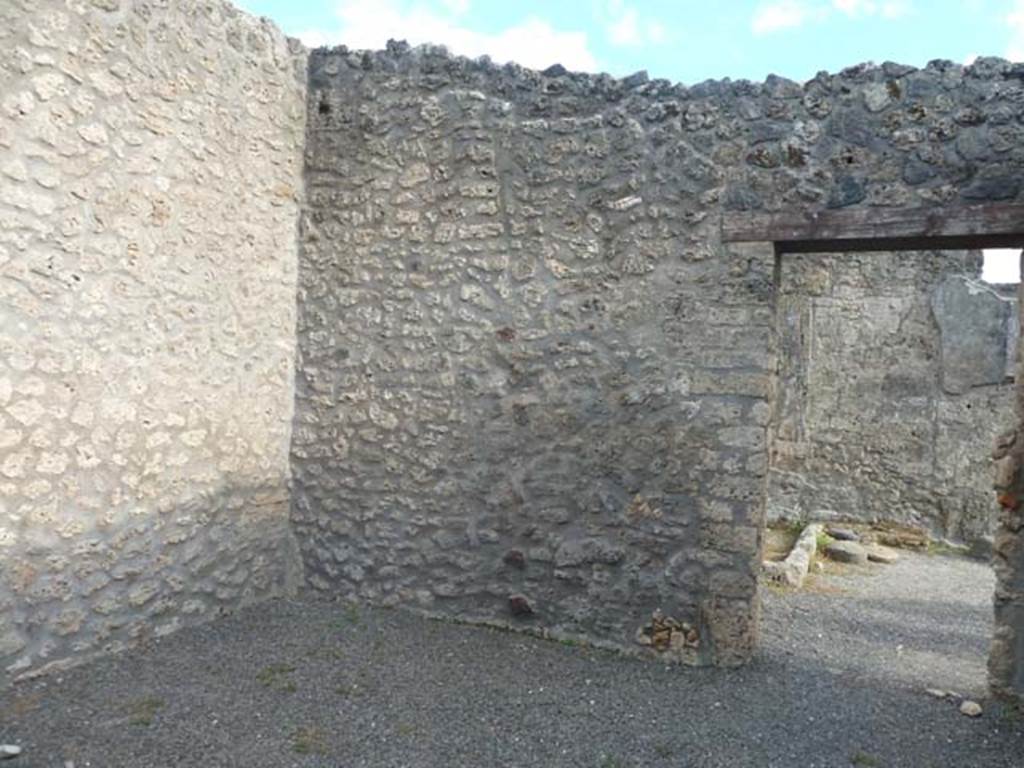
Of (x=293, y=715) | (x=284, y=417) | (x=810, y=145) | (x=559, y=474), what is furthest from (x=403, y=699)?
(x=810, y=145)

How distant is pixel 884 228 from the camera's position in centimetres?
375

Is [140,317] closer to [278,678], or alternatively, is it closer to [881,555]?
[278,678]

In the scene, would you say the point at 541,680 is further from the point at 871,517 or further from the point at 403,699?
the point at 871,517

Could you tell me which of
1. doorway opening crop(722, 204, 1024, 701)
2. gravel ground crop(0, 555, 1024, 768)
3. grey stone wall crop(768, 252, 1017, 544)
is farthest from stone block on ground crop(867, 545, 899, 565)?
gravel ground crop(0, 555, 1024, 768)

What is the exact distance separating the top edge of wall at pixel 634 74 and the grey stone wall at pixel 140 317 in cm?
45

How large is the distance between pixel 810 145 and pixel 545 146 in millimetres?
1325

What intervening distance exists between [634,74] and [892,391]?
6722 millimetres

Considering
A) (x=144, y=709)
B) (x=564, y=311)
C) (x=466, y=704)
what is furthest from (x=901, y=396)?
(x=144, y=709)

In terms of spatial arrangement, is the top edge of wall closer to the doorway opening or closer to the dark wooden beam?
the dark wooden beam

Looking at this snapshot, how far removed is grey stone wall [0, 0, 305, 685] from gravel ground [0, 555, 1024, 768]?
1.14 feet

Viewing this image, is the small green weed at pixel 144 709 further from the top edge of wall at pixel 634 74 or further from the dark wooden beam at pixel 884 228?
the top edge of wall at pixel 634 74

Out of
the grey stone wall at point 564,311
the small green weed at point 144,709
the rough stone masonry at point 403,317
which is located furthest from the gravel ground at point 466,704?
the grey stone wall at point 564,311

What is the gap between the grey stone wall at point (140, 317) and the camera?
3.30 m

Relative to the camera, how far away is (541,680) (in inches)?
146
